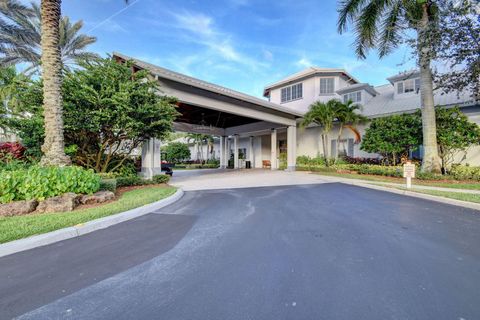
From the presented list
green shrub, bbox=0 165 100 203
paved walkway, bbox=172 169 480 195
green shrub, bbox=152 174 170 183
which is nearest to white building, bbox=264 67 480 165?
paved walkway, bbox=172 169 480 195

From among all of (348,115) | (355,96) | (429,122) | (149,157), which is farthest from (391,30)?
(149,157)

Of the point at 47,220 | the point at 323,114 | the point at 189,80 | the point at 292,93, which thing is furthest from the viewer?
the point at 292,93

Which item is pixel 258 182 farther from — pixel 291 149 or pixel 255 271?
pixel 255 271

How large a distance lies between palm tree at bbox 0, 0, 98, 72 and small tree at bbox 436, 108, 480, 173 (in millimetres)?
21348

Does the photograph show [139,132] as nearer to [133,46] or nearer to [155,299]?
[155,299]

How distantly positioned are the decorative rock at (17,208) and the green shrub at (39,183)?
0.19 metres

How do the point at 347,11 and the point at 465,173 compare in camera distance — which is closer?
the point at 465,173

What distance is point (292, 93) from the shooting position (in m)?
22.2

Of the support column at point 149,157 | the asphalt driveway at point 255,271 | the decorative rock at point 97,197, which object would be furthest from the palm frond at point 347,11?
the decorative rock at point 97,197

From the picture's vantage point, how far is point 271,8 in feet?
43.5

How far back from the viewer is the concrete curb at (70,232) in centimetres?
340

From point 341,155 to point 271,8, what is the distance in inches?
454

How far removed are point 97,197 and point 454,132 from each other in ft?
51.1

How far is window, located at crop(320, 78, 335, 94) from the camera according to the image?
2022 centimetres
